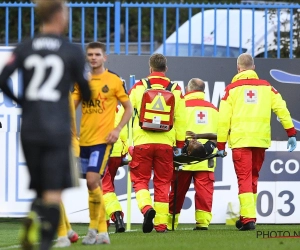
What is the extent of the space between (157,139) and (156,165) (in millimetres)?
302

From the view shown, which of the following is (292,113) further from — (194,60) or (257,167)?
(257,167)

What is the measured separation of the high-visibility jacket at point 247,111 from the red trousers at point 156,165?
0.86 meters

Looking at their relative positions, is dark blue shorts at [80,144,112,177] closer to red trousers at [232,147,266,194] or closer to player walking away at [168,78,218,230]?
red trousers at [232,147,266,194]

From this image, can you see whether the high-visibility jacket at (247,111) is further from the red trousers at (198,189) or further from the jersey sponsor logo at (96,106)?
the jersey sponsor logo at (96,106)

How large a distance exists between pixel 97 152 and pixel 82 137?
224mm

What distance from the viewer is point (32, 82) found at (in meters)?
6.35

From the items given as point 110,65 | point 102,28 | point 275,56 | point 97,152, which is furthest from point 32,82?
point 102,28

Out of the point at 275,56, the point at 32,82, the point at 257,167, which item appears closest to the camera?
the point at 32,82

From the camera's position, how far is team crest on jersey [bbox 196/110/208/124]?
40.1 feet

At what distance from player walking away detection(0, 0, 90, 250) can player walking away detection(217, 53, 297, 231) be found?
5.26m

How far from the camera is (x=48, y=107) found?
6289 mm

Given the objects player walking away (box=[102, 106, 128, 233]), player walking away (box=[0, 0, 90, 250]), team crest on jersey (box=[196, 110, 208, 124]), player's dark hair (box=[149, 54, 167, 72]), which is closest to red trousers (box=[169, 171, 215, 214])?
team crest on jersey (box=[196, 110, 208, 124])

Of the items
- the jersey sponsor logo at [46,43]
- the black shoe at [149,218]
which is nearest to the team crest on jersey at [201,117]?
the black shoe at [149,218]

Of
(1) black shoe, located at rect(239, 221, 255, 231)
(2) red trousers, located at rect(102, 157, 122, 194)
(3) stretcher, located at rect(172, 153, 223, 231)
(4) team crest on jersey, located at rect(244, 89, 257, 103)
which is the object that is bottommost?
(1) black shoe, located at rect(239, 221, 255, 231)
